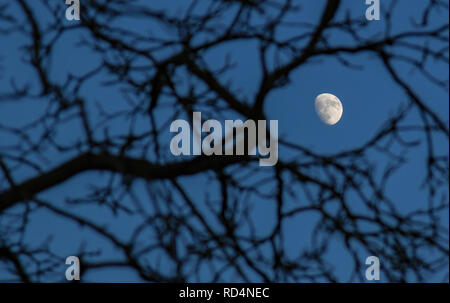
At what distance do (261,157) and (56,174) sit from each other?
66cm

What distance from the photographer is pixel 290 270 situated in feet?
8.84
